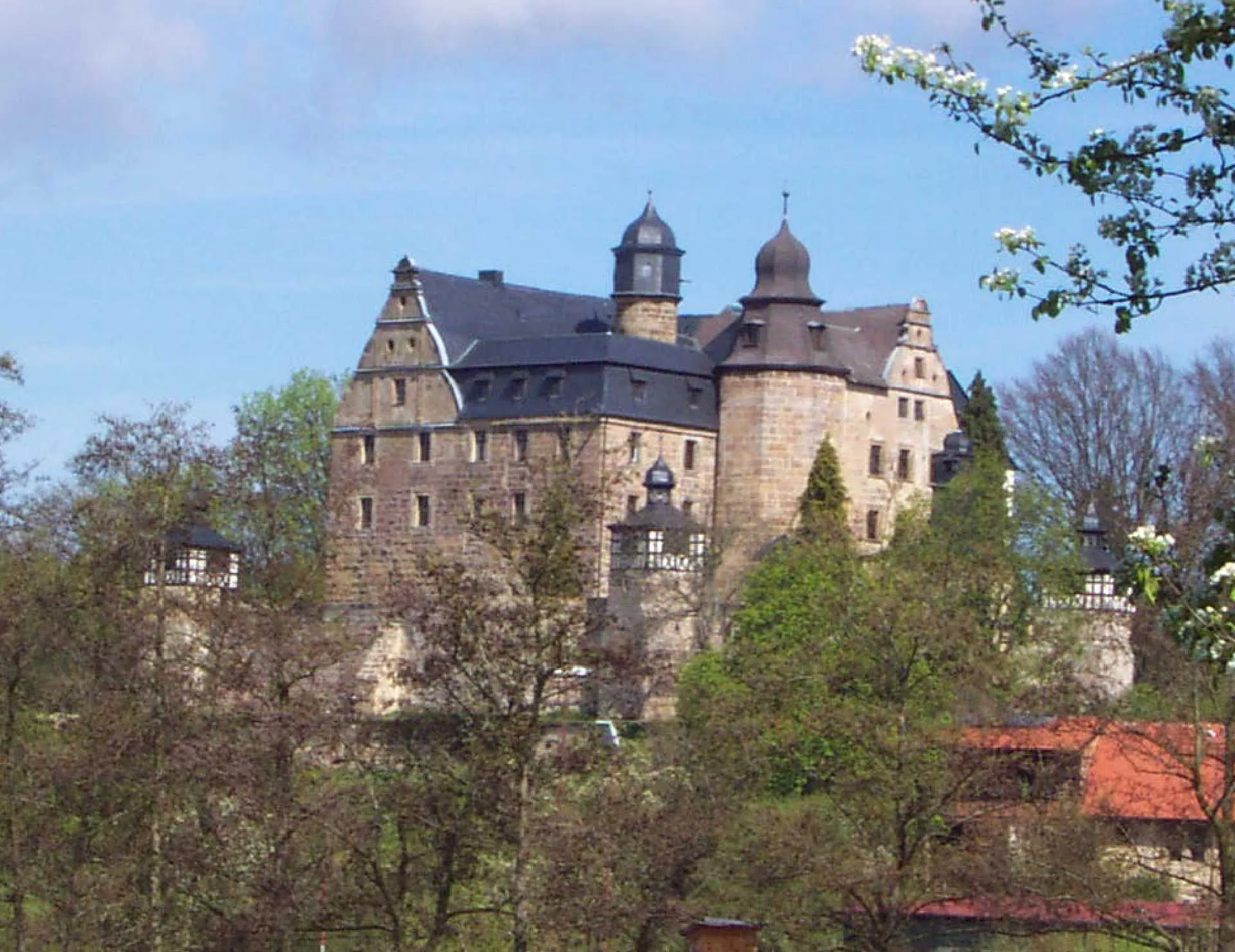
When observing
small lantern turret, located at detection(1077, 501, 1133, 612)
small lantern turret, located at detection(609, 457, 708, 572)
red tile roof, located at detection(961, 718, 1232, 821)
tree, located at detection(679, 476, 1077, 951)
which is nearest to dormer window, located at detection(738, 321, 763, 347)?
small lantern turret, located at detection(609, 457, 708, 572)

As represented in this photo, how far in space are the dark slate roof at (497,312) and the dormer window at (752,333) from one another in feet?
15.9

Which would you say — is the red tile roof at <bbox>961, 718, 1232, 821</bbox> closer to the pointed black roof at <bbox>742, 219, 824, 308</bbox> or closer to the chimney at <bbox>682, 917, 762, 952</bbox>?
the chimney at <bbox>682, 917, 762, 952</bbox>

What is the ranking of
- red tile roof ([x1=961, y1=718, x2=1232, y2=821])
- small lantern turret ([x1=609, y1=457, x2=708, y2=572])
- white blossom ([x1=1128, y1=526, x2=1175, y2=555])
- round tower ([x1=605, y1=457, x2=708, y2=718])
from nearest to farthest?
1. white blossom ([x1=1128, y1=526, x2=1175, y2=555])
2. red tile roof ([x1=961, y1=718, x2=1232, y2=821])
3. round tower ([x1=605, y1=457, x2=708, y2=718])
4. small lantern turret ([x1=609, y1=457, x2=708, y2=572])

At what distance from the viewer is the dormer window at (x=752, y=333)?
7738cm

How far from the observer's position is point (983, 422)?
3113 inches

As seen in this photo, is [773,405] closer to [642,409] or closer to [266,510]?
[642,409]

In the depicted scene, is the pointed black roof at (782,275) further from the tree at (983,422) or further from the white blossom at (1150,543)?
the white blossom at (1150,543)

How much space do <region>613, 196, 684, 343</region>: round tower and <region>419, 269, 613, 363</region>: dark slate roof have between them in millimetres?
1761

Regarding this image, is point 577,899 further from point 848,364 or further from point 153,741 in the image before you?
point 848,364

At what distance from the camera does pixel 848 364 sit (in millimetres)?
78938

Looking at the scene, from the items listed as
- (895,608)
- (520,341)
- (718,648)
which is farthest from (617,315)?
(895,608)

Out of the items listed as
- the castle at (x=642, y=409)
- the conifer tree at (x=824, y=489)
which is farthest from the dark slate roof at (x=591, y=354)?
the conifer tree at (x=824, y=489)

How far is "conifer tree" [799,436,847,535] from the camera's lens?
74562 mm

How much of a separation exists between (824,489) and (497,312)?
11235 millimetres
